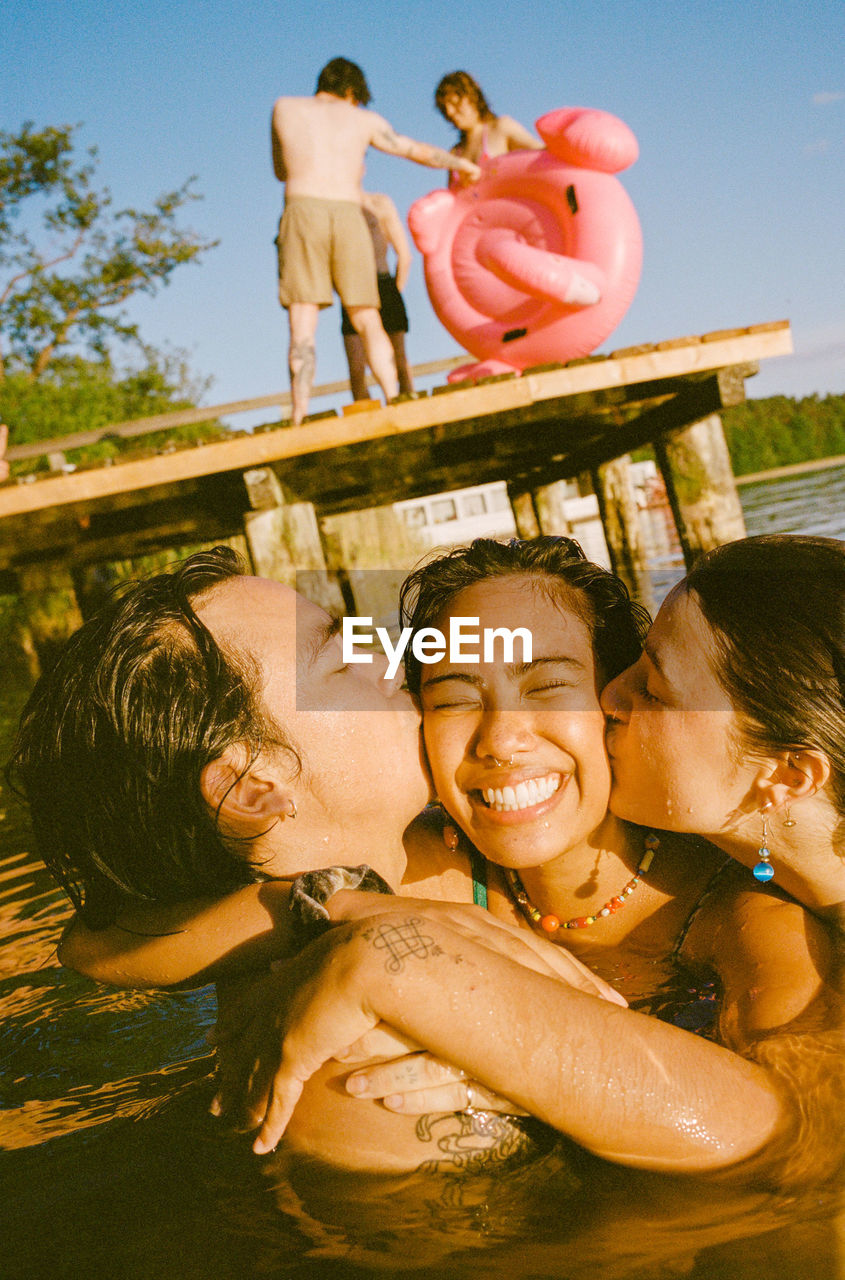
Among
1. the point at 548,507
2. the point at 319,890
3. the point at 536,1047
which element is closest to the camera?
the point at 536,1047

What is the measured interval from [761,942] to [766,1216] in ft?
2.02

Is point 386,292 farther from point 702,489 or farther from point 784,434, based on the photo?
point 784,434

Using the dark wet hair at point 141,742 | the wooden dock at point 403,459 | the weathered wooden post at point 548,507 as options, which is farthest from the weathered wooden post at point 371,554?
the dark wet hair at point 141,742

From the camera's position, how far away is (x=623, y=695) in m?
2.28

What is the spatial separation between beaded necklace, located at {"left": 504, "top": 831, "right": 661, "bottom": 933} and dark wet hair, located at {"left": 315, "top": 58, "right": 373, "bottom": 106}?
566cm

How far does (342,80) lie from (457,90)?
3.71ft

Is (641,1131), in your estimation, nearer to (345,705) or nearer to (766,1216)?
(766,1216)

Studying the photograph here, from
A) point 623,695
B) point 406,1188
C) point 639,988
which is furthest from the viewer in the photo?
point 639,988

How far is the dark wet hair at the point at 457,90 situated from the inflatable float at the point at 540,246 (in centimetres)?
45

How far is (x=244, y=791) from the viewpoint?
7.50 ft

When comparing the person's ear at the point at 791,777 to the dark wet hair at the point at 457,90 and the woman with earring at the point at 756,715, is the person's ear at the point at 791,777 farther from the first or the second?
the dark wet hair at the point at 457,90

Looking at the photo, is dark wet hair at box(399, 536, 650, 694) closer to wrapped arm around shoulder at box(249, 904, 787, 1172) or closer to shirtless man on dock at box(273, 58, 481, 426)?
wrapped arm around shoulder at box(249, 904, 787, 1172)

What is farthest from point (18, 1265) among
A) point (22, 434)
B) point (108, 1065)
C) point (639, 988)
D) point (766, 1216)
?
point (22, 434)

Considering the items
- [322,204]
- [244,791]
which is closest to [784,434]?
[322,204]
